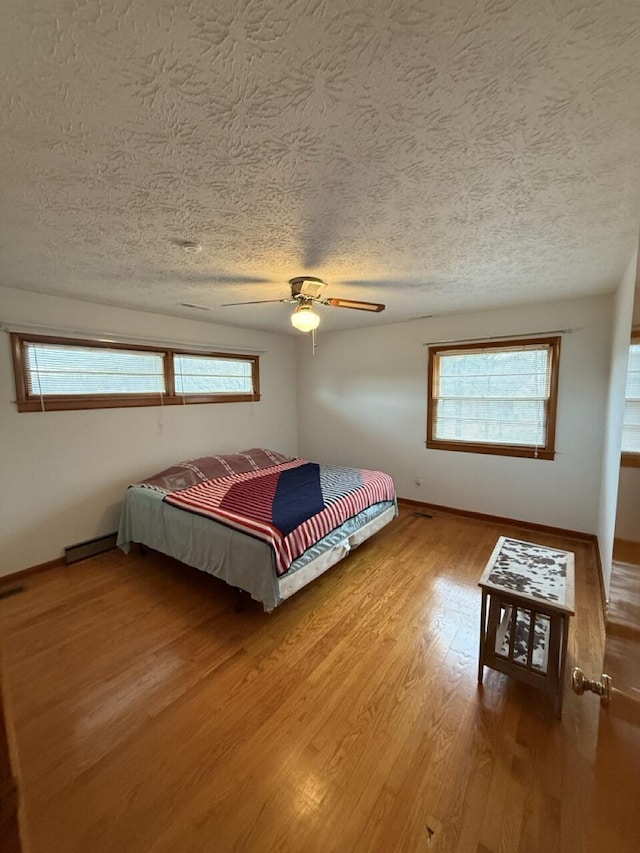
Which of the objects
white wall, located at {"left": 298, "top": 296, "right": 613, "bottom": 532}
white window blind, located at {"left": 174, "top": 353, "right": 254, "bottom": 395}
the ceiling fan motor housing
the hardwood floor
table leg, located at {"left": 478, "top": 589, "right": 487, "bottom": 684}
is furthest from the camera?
white window blind, located at {"left": 174, "top": 353, "right": 254, "bottom": 395}

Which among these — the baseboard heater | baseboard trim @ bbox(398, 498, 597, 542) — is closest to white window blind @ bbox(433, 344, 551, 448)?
baseboard trim @ bbox(398, 498, 597, 542)

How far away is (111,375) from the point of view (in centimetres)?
331

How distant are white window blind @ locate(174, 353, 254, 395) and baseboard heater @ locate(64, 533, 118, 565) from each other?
1.64m

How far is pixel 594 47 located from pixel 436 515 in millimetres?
3860

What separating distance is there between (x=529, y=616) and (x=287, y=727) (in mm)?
1277

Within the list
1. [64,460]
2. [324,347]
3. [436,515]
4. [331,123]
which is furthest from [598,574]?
[64,460]

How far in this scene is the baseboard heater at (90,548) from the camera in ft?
9.98

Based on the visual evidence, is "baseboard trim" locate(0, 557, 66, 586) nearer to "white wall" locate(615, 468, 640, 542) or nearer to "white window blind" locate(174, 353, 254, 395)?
"white window blind" locate(174, 353, 254, 395)

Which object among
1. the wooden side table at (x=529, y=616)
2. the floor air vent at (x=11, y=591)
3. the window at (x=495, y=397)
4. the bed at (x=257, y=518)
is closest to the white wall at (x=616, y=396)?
the window at (x=495, y=397)

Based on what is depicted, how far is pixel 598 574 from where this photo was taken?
9.07ft

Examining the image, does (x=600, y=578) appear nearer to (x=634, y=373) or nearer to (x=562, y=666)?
(x=562, y=666)

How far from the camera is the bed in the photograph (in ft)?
7.43

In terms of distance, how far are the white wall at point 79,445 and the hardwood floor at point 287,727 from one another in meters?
0.58

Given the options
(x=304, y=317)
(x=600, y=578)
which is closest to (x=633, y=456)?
(x=304, y=317)
